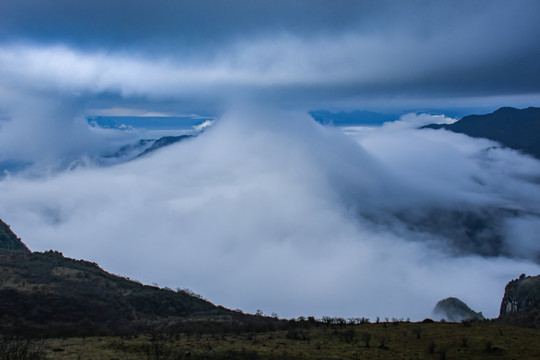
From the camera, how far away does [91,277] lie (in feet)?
244

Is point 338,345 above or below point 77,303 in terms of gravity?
above

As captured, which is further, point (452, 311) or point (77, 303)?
point (452, 311)

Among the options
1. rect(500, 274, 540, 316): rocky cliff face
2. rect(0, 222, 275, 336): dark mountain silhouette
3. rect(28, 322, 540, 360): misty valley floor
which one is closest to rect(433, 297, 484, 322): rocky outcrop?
rect(500, 274, 540, 316): rocky cliff face

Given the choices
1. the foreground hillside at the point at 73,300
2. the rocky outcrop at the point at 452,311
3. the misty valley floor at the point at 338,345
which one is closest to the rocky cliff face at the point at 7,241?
the foreground hillside at the point at 73,300

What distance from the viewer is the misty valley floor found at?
22766 millimetres

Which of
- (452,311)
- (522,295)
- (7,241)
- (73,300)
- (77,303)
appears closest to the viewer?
(77,303)

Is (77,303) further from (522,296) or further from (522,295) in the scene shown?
(522,295)

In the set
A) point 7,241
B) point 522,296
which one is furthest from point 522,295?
point 7,241

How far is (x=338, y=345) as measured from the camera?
2577cm

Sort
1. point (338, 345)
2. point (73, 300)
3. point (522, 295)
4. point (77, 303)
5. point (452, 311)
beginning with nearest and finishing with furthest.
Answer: point (338, 345) < point (77, 303) < point (73, 300) < point (522, 295) < point (452, 311)

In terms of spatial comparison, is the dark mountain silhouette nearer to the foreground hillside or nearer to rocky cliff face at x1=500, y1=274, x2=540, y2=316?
the foreground hillside

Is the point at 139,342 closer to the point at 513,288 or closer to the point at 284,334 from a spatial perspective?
A: the point at 284,334

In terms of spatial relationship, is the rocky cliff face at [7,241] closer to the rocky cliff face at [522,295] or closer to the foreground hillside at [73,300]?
the foreground hillside at [73,300]

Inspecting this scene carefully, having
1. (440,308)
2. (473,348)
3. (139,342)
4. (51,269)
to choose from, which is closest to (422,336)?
(473,348)
